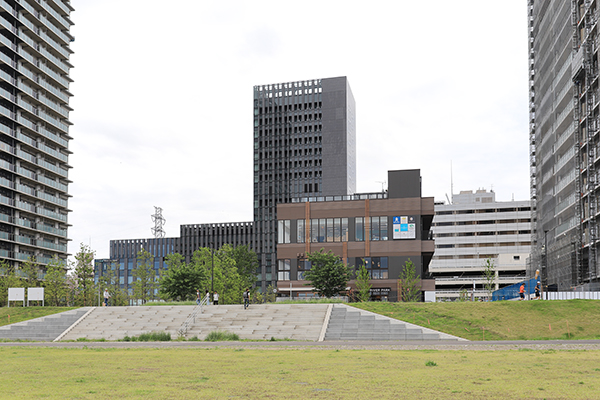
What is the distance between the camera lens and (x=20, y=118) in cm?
10750

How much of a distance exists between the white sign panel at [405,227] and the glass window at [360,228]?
4.80 meters

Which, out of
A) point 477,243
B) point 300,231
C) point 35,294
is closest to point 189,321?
point 35,294

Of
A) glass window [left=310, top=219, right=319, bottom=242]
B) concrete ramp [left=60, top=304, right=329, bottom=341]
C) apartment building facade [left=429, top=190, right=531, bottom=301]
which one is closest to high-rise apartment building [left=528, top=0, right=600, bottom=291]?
glass window [left=310, top=219, right=319, bottom=242]

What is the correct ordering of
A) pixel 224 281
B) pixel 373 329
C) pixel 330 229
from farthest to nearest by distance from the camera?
pixel 330 229
pixel 224 281
pixel 373 329

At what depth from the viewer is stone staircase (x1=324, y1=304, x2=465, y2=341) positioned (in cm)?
4228

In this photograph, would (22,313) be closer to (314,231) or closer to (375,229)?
(314,231)

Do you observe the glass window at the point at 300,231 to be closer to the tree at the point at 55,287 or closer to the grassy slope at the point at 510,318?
the tree at the point at 55,287

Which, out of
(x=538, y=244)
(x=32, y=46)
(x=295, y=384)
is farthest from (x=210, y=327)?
(x=32, y=46)

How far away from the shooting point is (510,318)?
4362 cm

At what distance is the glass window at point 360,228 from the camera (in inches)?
3681

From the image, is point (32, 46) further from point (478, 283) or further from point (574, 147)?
point (478, 283)

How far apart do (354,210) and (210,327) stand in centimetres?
4951

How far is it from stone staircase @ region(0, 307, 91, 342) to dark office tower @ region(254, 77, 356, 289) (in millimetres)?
115656

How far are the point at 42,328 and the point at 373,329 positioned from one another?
2838cm
